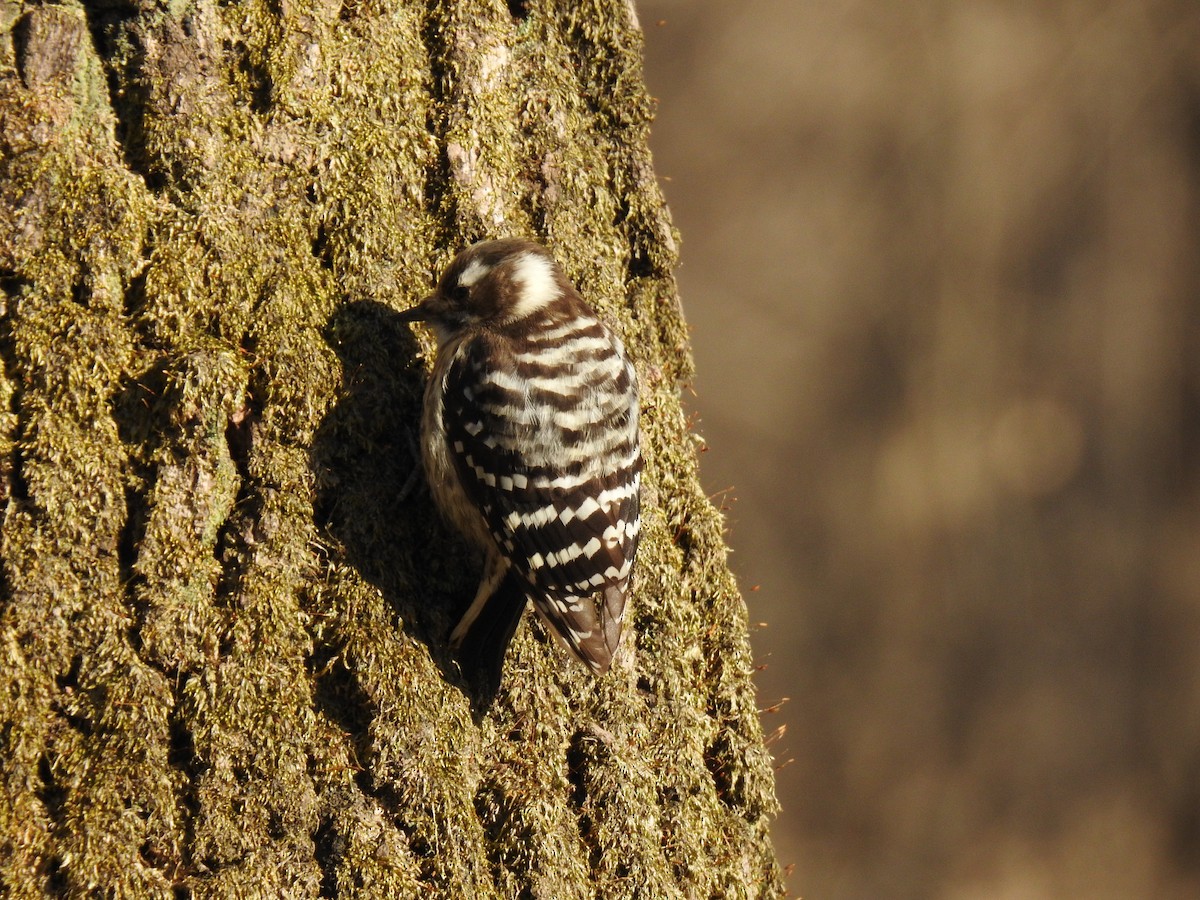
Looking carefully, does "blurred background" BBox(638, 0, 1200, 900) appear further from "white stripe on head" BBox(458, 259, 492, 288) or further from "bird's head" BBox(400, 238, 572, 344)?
"white stripe on head" BBox(458, 259, 492, 288)

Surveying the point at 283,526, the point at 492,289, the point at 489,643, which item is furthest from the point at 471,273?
the point at 489,643

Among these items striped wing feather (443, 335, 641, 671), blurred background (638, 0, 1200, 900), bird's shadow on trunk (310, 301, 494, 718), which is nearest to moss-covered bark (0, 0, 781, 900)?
bird's shadow on trunk (310, 301, 494, 718)

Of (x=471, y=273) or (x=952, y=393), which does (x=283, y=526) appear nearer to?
(x=471, y=273)

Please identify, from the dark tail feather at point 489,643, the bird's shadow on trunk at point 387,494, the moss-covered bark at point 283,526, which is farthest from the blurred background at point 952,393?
the dark tail feather at point 489,643

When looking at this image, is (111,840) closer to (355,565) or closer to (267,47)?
(355,565)

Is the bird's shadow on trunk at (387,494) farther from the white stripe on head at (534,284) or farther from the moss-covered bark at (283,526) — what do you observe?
the white stripe on head at (534,284)

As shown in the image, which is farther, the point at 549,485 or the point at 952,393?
the point at 952,393

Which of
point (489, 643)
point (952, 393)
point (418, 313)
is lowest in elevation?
point (952, 393)
